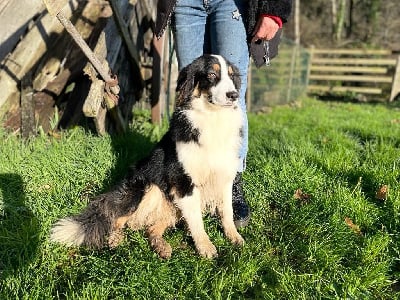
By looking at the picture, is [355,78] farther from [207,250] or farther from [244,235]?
[207,250]

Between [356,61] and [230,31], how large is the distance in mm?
13548

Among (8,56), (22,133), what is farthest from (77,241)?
(8,56)

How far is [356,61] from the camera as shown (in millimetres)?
15000

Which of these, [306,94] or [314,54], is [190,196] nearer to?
[306,94]

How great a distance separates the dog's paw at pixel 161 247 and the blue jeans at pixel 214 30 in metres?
0.84

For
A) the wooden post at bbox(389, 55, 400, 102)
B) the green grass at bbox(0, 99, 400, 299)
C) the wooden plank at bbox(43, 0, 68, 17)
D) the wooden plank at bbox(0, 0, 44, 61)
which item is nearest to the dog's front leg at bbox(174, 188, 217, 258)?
the green grass at bbox(0, 99, 400, 299)

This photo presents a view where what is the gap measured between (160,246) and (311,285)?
1.00m

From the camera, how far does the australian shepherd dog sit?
2.69 meters

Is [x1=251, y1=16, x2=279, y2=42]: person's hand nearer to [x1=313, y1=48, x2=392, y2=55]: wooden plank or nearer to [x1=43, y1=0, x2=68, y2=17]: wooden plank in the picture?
[x1=43, y1=0, x2=68, y2=17]: wooden plank

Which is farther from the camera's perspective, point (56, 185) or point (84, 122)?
point (84, 122)

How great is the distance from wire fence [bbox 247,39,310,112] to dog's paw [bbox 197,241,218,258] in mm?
6730

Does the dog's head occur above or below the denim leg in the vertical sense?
below

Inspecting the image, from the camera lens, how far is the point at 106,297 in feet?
6.96

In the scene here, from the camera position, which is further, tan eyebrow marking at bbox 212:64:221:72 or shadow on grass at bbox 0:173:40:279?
tan eyebrow marking at bbox 212:64:221:72
